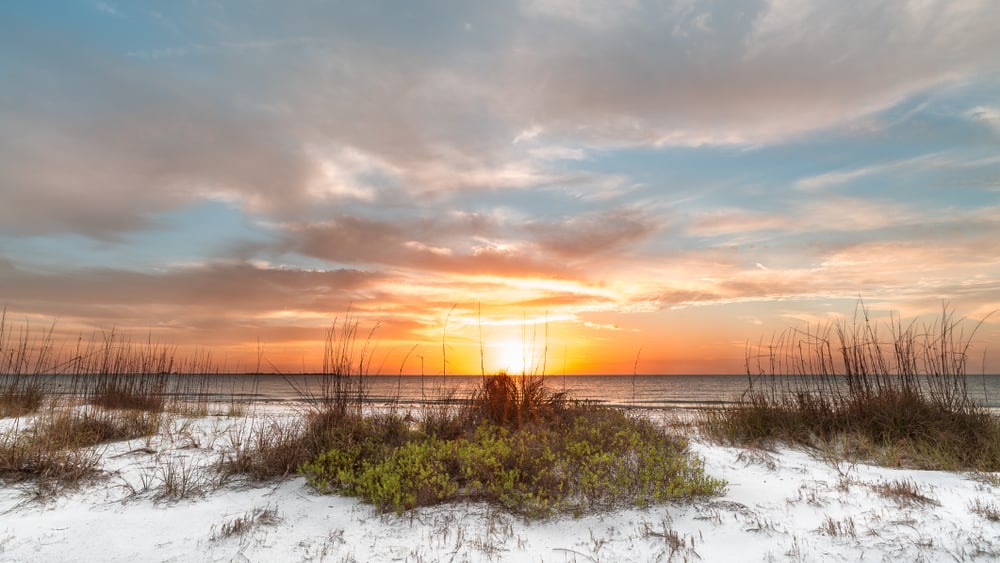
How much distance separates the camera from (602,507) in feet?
17.6

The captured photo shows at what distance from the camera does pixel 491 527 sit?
16.3 ft

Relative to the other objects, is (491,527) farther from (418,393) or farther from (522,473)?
(418,393)

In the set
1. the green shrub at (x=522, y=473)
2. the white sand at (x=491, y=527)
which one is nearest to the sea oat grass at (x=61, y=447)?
the white sand at (x=491, y=527)

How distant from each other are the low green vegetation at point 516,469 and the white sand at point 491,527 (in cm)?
18

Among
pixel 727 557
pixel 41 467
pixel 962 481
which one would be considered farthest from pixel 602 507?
pixel 41 467

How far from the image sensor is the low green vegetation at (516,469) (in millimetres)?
5473

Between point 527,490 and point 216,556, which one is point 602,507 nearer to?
point 527,490

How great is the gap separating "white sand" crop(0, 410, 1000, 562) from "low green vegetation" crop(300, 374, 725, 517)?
18 cm

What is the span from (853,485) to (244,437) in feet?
26.2

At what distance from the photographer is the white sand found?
4590mm

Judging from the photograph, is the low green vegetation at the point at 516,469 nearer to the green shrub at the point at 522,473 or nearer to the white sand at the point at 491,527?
the green shrub at the point at 522,473

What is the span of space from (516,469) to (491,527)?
79 cm

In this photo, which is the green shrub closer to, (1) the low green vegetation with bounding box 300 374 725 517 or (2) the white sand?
(1) the low green vegetation with bounding box 300 374 725 517

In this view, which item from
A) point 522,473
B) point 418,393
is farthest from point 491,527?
point 418,393
